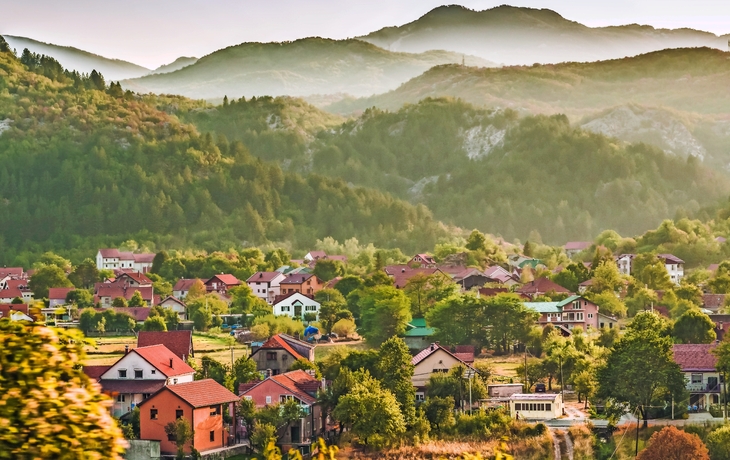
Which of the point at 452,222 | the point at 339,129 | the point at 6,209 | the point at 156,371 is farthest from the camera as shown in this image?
the point at 339,129

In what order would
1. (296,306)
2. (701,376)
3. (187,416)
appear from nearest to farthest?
(187,416) < (701,376) < (296,306)

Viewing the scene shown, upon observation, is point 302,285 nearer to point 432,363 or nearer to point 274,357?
point 274,357

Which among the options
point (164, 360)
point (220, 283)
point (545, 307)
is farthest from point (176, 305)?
point (164, 360)

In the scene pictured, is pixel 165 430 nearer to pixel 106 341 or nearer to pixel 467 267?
pixel 106 341

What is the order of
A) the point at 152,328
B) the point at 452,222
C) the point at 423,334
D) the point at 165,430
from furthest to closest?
the point at 452,222
the point at 152,328
the point at 423,334
the point at 165,430

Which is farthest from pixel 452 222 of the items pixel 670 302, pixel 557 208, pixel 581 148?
pixel 670 302
